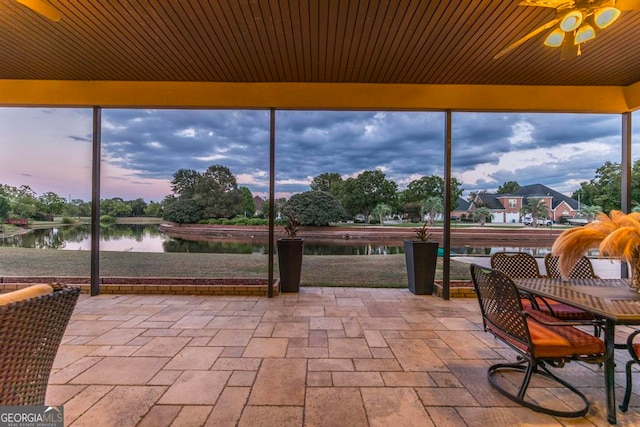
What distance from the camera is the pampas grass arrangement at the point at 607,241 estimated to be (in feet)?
5.97

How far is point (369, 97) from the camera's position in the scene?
4.11 meters

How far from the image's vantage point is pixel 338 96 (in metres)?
4.10

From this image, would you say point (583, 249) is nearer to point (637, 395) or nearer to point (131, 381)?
point (637, 395)

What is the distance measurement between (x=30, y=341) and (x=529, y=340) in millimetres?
2444

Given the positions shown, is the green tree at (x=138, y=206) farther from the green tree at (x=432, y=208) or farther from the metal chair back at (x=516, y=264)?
the metal chair back at (x=516, y=264)

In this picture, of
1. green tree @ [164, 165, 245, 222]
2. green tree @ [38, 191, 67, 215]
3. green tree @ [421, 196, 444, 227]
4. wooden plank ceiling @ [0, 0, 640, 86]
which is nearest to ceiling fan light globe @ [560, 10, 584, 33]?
wooden plank ceiling @ [0, 0, 640, 86]

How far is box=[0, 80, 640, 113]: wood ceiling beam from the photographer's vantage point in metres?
4.07

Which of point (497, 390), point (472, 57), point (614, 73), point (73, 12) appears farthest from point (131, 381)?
point (614, 73)

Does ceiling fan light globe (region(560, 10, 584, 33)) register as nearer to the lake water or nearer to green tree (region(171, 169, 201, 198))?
the lake water

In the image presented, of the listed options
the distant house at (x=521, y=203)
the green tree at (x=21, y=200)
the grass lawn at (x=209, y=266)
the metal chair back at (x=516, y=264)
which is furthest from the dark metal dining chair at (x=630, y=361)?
the green tree at (x=21, y=200)

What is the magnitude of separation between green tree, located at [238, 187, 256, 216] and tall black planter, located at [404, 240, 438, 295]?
109 inches

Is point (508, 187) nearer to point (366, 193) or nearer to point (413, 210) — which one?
point (413, 210)

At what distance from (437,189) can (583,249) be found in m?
3.35

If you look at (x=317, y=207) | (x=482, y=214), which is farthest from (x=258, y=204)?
(x=482, y=214)
